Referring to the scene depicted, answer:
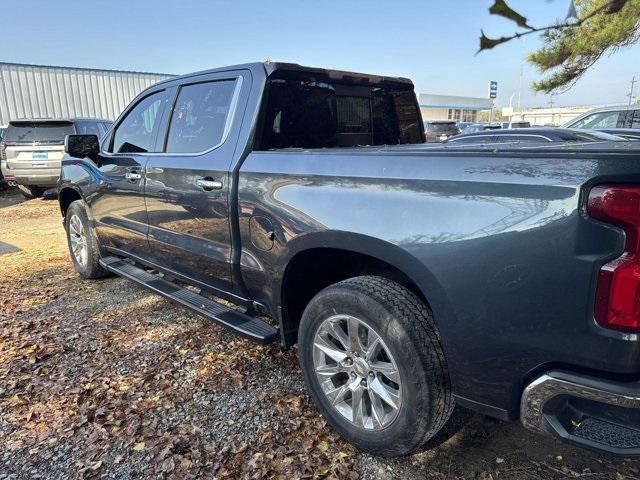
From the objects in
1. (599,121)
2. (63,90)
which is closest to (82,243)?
(599,121)

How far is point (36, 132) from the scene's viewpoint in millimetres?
10531

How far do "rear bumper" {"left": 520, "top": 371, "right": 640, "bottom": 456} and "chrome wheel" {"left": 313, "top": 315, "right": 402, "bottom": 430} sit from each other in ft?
1.93

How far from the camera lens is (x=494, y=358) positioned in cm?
187

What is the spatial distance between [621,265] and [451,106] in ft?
201

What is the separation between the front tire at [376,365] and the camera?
2.08 meters

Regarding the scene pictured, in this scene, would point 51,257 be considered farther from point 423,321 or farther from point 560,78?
point 560,78

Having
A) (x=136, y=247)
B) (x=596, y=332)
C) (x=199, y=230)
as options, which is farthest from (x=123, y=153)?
(x=596, y=332)

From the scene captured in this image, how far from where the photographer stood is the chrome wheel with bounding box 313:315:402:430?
2.26 m

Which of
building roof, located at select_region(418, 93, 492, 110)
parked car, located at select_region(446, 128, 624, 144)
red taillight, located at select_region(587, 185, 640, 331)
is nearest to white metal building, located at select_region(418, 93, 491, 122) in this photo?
building roof, located at select_region(418, 93, 492, 110)

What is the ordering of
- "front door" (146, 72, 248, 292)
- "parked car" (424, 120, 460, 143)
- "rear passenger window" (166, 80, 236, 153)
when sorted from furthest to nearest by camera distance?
"parked car" (424, 120, 460, 143)
"rear passenger window" (166, 80, 236, 153)
"front door" (146, 72, 248, 292)

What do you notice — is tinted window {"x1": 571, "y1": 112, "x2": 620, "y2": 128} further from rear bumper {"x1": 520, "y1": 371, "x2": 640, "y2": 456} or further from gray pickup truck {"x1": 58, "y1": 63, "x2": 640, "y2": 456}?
rear bumper {"x1": 520, "y1": 371, "x2": 640, "y2": 456}

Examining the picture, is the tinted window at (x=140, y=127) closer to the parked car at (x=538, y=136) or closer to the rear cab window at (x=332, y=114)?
the rear cab window at (x=332, y=114)

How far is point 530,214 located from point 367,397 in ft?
4.00

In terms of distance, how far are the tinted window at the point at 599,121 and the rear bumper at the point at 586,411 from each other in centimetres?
906
